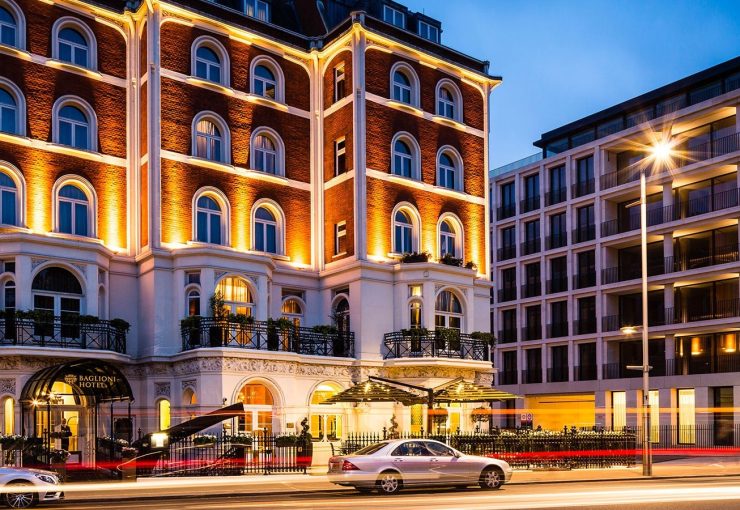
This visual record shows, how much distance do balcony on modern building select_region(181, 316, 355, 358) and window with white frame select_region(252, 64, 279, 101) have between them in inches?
400

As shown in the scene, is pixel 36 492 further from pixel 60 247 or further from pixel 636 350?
pixel 636 350

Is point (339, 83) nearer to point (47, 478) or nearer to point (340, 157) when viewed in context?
point (340, 157)

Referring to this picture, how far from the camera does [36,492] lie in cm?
1892

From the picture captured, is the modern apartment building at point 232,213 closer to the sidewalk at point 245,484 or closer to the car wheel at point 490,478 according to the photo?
the sidewalk at point 245,484

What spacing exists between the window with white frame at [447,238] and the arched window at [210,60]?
11539mm

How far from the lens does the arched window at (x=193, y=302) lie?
34144mm

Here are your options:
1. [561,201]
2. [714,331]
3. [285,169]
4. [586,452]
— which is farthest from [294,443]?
[561,201]

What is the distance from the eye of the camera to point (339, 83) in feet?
131

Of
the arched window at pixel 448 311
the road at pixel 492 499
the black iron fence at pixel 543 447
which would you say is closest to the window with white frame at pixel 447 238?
the arched window at pixel 448 311

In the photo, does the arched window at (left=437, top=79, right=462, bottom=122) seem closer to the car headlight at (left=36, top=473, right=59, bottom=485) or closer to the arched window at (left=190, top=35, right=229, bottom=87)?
the arched window at (left=190, top=35, right=229, bottom=87)

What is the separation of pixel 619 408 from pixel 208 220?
3563 centimetres

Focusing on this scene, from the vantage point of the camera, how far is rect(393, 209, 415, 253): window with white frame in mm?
39250

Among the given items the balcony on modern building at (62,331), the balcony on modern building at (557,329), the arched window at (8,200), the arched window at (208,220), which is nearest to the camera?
the balcony on modern building at (62,331)

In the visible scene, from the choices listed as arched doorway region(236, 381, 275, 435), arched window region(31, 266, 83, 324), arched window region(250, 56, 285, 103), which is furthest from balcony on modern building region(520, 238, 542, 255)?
arched window region(31, 266, 83, 324)
